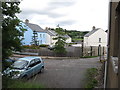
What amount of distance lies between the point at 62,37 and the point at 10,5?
51.5 feet

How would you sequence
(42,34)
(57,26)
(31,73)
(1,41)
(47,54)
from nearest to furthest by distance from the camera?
(1,41), (31,73), (57,26), (47,54), (42,34)

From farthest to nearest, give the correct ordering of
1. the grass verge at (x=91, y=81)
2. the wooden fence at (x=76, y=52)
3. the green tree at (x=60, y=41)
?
the wooden fence at (x=76, y=52), the green tree at (x=60, y=41), the grass verge at (x=91, y=81)

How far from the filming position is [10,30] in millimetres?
4988

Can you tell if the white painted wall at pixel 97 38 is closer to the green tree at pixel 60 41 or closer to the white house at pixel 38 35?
the white house at pixel 38 35

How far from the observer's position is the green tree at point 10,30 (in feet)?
16.3

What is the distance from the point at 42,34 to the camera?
39031 millimetres

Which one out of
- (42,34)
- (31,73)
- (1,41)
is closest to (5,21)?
(1,41)

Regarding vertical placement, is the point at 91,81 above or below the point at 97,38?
below

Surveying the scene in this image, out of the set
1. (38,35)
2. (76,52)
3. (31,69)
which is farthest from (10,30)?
(38,35)

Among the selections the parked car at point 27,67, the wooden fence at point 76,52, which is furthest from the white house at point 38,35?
the parked car at point 27,67

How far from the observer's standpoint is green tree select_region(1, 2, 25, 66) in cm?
496

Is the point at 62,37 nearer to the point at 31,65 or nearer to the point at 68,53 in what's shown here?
the point at 68,53

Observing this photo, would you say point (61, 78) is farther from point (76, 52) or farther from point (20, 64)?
point (76, 52)

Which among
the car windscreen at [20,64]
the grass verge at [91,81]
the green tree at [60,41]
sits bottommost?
the grass verge at [91,81]
